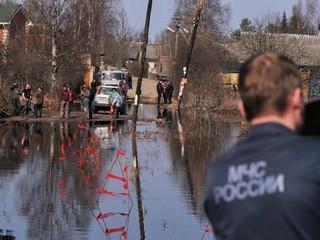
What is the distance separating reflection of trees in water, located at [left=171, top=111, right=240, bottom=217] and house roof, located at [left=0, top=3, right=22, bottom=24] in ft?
140

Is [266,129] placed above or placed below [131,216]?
above

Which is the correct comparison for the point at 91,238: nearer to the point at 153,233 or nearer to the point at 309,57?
the point at 153,233

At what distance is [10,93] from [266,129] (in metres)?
34.1

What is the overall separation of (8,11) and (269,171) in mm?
78067

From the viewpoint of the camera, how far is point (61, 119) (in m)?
35.8

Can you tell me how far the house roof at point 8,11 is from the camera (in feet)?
251

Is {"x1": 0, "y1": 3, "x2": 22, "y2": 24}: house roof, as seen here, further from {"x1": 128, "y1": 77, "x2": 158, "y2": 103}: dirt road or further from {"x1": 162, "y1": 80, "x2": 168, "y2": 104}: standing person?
{"x1": 162, "y1": 80, "x2": 168, "y2": 104}: standing person

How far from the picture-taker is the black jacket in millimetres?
3174

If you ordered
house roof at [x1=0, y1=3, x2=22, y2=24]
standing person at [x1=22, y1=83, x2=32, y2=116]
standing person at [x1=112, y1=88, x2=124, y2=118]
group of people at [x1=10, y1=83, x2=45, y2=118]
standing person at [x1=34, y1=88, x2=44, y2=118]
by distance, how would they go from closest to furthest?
standing person at [x1=34, y1=88, x2=44, y2=118] < group of people at [x1=10, y1=83, x2=45, y2=118] < standing person at [x1=22, y1=83, x2=32, y2=116] < standing person at [x1=112, y1=88, x2=124, y2=118] < house roof at [x1=0, y1=3, x2=22, y2=24]

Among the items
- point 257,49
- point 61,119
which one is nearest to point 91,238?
point 61,119

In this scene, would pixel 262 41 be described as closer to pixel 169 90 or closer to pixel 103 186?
pixel 169 90

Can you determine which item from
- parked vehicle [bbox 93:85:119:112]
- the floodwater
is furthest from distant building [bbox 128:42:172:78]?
the floodwater

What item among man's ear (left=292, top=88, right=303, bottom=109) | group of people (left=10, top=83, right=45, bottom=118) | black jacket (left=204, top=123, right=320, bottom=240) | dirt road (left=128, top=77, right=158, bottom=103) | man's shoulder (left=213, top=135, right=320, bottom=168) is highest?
man's ear (left=292, top=88, right=303, bottom=109)

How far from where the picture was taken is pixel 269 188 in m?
3.20
